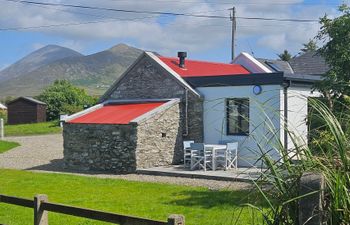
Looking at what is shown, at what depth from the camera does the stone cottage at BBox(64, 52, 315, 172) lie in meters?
17.9

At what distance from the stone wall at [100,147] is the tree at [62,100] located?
31049 millimetres

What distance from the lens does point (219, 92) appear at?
19.4 m

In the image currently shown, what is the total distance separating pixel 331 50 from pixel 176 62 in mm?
9744

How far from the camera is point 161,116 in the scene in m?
18.8

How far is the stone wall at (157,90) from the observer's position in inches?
780

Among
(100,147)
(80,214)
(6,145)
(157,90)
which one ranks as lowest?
(6,145)

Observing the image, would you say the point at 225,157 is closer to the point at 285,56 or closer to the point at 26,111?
the point at 26,111

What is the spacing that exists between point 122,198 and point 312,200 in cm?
967

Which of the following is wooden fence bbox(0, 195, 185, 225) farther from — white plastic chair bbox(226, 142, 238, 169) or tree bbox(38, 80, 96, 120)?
tree bbox(38, 80, 96, 120)

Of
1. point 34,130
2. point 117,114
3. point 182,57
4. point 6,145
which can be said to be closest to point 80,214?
point 117,114

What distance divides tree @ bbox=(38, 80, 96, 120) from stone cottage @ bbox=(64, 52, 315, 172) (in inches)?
1184

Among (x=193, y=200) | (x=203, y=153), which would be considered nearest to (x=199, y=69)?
(x=203, y=153)

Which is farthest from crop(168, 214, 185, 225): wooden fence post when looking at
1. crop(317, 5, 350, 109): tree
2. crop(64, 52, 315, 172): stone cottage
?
crop(64, 52, 315, 172): stone cottage

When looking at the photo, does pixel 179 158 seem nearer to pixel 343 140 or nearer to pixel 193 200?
pixel 193 200
